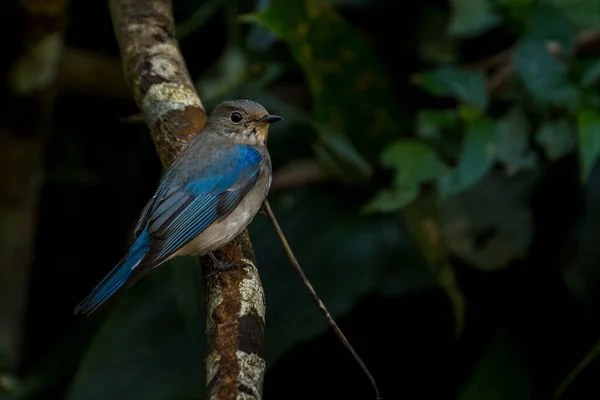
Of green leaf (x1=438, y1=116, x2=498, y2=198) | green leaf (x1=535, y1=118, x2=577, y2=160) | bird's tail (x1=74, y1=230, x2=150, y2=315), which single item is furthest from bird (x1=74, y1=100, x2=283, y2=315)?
green leaf (x1=535, y1=118, x2=577, y2=160)

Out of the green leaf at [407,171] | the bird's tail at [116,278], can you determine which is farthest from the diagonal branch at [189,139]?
the green leaf at [407,171]

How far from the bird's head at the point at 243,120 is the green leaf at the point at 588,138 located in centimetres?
101

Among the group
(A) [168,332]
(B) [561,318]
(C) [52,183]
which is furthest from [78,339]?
(B) [561,318]

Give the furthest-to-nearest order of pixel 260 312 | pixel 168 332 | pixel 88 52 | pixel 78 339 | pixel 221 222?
pixel 88 52
pixel 78 339
pixel 168 332
pixel 221 222
pixel 260 312

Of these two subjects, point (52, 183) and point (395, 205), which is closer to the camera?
point (395, 205)

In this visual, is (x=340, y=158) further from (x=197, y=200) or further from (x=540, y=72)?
(x=197, y=200)

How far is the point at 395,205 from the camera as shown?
3.25 meters

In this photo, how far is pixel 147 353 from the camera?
3.51 meters

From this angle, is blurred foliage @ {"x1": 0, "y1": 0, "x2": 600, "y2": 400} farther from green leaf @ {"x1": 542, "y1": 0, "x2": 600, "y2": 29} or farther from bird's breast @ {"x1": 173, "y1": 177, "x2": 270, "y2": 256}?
bird's breast @ {"x1": 173, "y1": 177, "x2": 270, "y2": 256}

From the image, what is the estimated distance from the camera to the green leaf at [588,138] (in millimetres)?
3100

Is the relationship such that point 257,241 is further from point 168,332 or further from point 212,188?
point 212,188

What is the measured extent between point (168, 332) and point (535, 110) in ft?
5.34

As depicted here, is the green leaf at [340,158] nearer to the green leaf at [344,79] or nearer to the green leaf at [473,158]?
the green leaf at [344,79]

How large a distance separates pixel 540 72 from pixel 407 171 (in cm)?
64
